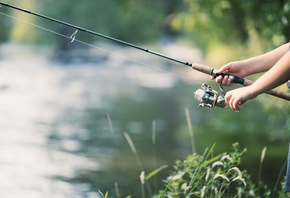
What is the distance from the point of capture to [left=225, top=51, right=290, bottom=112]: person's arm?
301cm

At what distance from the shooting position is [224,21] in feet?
48.5

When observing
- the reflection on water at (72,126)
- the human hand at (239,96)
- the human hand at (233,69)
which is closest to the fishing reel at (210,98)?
the human hand at (233,69)

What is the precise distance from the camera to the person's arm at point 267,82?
3.01 m

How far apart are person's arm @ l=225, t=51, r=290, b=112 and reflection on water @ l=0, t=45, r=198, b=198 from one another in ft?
11.7

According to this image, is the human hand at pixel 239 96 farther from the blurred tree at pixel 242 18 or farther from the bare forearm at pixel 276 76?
the blurred tree at pixel 242 18

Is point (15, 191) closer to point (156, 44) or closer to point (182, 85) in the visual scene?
point (182, 85)

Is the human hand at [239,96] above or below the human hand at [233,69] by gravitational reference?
below

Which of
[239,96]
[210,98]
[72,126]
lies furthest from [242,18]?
[239,96]

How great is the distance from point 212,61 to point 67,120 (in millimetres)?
14409

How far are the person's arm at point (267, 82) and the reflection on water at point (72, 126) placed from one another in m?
3.58

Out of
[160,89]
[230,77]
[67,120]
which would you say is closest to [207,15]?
[67,120]

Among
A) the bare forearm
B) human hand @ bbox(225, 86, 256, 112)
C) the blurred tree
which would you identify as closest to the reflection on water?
the blurred tree

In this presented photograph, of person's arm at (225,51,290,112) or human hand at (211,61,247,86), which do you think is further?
human hand at (211,61,247,86)

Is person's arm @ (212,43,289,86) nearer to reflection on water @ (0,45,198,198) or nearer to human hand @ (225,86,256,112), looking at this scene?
human hand @ (225,86,256,112)
